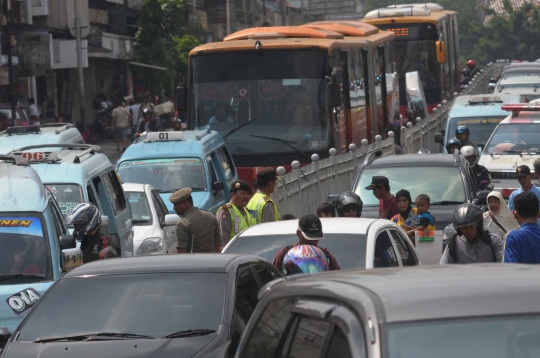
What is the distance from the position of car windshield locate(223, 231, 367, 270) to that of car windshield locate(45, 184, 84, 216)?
3.16 meters

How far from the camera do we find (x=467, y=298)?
3453mm

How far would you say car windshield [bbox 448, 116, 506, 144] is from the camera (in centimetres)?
2152

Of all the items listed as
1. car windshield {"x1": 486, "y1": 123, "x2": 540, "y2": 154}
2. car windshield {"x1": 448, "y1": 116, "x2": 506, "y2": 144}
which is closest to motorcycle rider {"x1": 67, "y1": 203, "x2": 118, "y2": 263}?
car windshield {"x1": 486, "y1": 123, "x2": 540, "y2": 154}

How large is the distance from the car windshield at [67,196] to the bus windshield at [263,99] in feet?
25.1

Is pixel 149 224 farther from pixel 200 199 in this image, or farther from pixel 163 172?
pixel 163 172

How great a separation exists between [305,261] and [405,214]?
15.6 ft

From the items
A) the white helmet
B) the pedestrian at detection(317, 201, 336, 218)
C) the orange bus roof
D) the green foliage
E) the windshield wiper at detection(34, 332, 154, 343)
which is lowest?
the windshield wiper at detection(34, 332, 154, 343)

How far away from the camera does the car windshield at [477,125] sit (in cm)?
2152

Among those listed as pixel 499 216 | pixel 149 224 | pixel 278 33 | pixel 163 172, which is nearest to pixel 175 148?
pixel 163 172

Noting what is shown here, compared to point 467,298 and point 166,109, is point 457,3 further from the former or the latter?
point 467,298

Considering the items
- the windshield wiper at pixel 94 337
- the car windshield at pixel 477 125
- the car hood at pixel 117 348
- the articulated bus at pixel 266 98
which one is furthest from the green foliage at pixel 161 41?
the car hood at pixel 117 348

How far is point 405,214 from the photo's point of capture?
11.3m

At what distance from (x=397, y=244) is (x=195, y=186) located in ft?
25.5

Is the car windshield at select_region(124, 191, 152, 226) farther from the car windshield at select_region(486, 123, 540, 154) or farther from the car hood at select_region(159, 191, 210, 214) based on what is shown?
the car windshield at select_region(486, 123, 540, 154)
